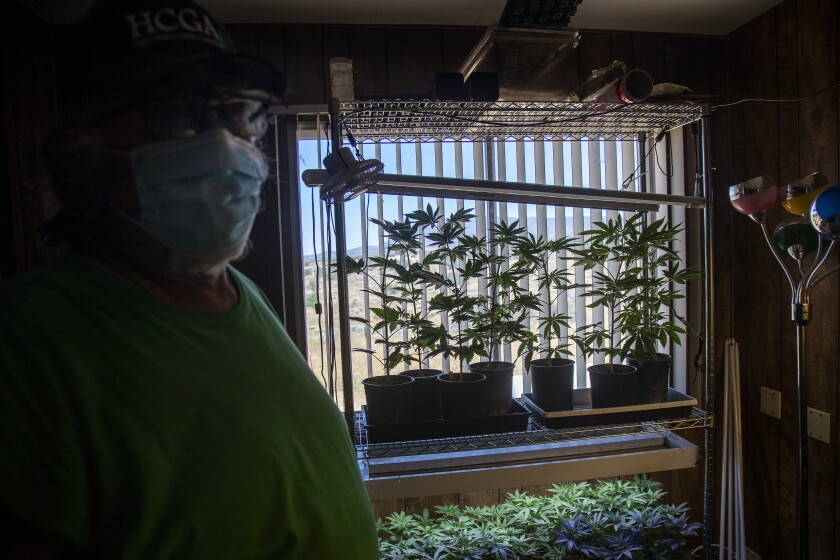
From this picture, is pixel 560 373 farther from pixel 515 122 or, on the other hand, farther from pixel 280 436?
pixel 280 436

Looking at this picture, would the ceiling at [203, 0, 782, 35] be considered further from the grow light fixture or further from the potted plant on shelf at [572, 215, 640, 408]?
the grow light fixture

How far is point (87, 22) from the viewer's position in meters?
0.44

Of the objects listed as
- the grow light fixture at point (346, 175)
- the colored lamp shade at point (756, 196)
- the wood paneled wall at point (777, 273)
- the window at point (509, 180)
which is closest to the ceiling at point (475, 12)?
the wood paneled wall at point (777, 273)

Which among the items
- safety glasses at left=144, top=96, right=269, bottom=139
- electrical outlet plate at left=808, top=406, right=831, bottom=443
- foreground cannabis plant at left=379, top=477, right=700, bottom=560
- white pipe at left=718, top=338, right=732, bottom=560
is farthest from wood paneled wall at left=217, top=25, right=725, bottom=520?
safety glasses at left=144, top=96, right=269, bottom=139

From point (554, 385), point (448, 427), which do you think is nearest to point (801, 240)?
point (554, 385)

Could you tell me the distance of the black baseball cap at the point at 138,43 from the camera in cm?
44

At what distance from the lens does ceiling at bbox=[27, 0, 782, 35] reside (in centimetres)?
160

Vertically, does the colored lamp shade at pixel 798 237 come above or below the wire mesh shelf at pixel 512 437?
above

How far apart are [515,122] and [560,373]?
0.78 meters

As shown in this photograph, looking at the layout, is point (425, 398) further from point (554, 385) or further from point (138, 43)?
point (138, 43)

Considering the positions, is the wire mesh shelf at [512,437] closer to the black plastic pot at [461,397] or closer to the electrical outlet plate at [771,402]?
the black plastic pot at [461,397]

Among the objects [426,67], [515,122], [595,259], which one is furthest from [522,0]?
[595,259]

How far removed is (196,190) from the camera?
48 centimetres

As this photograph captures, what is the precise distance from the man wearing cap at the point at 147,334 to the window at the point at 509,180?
1176mm
